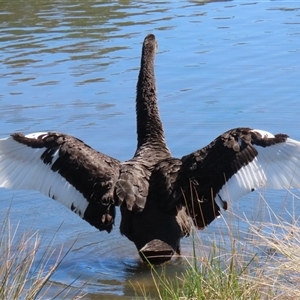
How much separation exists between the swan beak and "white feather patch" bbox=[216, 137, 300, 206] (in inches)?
22.9

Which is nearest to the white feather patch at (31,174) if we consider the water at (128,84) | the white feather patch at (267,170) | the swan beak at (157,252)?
the water at (128,84)

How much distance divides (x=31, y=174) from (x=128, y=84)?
15.8 feet

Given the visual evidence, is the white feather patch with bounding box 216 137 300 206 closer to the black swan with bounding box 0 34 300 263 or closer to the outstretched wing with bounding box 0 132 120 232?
the black swan with bounding box 0 34 300 263

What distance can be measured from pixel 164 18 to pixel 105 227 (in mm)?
9708

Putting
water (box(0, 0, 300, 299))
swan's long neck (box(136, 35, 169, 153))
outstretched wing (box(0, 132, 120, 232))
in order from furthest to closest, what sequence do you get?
1. swan's long neck (box(136, 35, 169, 153))
2. water (box(0, 0, 300, 299))
3. outstretched wing (box(0, 132, 120, 232))

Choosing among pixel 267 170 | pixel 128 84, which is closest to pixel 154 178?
pixel 267 170

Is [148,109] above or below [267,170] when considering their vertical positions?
above

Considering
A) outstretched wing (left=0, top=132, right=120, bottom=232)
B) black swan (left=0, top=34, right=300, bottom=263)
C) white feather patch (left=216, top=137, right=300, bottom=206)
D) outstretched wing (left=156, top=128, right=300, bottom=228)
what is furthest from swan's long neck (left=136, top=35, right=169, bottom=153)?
white feather patch (left=216, top=137, right=300, bottom=206)

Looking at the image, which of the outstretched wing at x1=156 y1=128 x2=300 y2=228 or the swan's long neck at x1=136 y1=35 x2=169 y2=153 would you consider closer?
the outstretched wing at x1=156 y1=128 x2=300 y2=228

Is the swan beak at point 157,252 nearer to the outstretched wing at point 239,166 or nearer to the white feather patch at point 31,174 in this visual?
the outstretched wing at point 239,166

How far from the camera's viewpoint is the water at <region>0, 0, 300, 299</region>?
7578 mm

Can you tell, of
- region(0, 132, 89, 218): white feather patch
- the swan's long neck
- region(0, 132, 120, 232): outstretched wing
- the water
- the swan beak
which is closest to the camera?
the swan beak

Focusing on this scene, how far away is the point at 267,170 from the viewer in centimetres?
651

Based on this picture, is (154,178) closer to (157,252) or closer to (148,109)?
(157,252)
